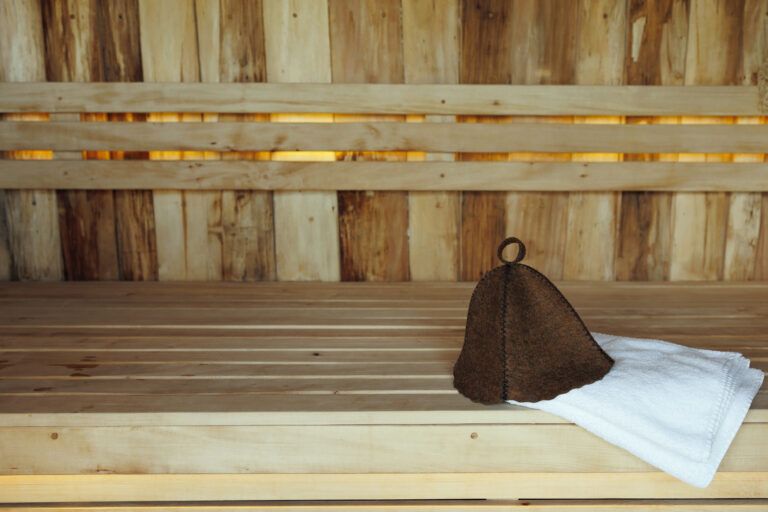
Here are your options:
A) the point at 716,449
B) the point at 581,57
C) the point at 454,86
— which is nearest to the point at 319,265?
the point at 454,86

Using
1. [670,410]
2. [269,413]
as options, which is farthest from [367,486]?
[670,410]

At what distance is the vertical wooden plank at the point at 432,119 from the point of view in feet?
5.77

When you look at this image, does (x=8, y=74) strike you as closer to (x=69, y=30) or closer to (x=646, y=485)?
(x=69, y=30)

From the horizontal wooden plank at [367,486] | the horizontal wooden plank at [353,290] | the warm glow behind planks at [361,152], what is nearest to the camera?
the horizontal wooden plank at [367,486]

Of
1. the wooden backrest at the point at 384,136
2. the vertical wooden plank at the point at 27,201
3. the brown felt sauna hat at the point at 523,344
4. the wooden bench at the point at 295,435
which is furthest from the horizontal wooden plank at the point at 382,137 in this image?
the brown felt sauna hat at the point at 523,344

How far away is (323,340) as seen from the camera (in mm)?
Result: 1326

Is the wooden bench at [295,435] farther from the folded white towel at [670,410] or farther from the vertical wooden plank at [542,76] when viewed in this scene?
the vertical wooden plank at [542,76]

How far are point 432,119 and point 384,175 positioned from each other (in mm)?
238

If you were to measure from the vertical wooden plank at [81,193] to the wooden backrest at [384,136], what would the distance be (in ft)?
0.19

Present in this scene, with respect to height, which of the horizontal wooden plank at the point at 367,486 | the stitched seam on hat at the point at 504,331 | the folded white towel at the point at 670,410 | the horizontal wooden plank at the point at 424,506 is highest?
the stitched seam on hat at the point at 504,331

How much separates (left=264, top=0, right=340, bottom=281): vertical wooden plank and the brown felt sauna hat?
0.92 meters

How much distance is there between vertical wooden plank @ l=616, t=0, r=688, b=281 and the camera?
1.77 metres

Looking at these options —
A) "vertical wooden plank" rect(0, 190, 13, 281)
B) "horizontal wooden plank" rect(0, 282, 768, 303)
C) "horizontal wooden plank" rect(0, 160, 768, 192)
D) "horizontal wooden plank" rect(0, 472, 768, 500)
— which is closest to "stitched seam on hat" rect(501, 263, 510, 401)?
"horizontal wooden plank" rect(0, 472, 768, 500)

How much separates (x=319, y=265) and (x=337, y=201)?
0.74 feet
